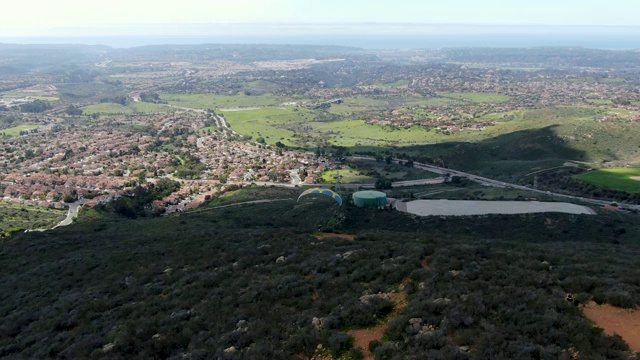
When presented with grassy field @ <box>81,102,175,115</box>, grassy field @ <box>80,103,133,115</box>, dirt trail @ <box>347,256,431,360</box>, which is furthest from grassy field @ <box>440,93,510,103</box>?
dirt trail @ <box>347,256,431,360</box>

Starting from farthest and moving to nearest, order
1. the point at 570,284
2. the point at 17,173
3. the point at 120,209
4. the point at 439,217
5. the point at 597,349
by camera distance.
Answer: the point at 17,173, the point at 120,209, the point at 439,217, the point at 570,284, the point at 597,349

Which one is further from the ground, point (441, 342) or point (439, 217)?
point (441, 342)

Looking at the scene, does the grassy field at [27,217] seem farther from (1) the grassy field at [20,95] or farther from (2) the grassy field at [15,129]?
(1) the grassy field at [20,95]

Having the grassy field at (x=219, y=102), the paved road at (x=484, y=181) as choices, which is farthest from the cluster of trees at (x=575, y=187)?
the grassy field at (x=219, y=102)

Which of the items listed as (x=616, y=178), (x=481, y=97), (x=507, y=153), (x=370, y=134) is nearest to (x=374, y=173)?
(x=507, y=153)

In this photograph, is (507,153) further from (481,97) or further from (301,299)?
(481,97)

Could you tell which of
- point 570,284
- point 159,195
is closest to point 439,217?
point 570,284

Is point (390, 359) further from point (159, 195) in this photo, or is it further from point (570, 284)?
point (159, 195)
